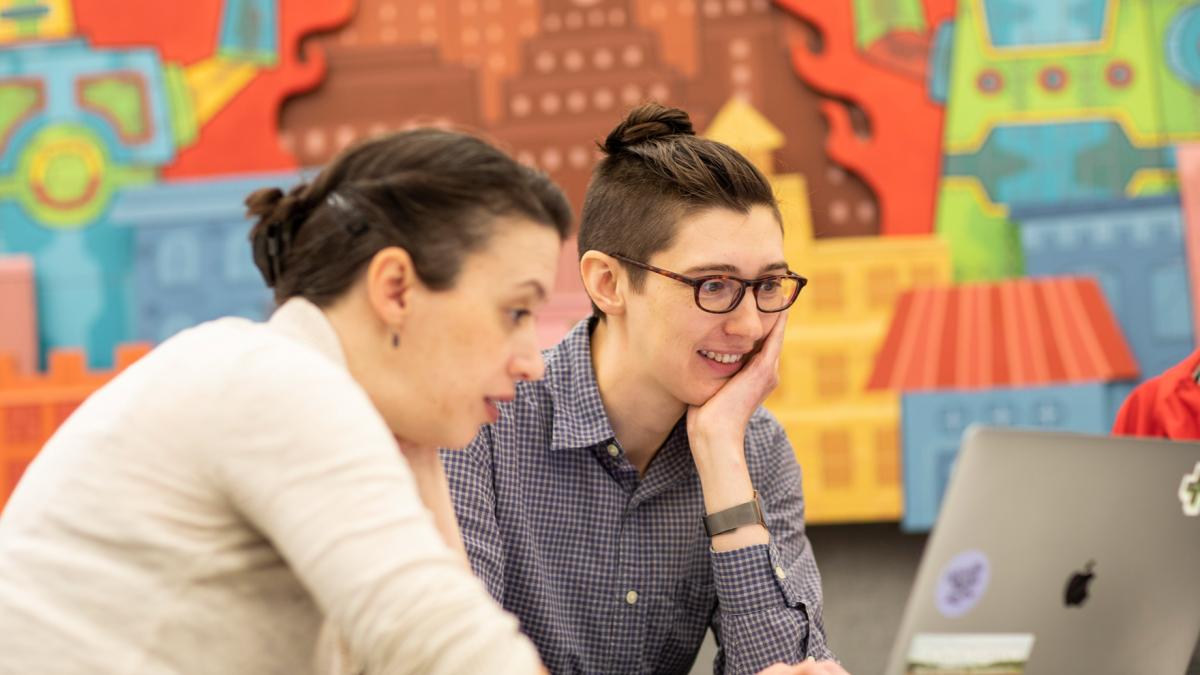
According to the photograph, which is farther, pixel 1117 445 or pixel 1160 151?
pixel 1160 151

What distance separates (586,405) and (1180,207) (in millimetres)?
1495

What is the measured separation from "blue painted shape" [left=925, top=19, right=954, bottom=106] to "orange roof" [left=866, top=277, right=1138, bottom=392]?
0.40m

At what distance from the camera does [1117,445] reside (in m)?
1.00

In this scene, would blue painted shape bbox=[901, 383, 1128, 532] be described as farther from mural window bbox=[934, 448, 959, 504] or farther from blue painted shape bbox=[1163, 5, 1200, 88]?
blue painted shape bbox=[1163, 5, 1200, 88]

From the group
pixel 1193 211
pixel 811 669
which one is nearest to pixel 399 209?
pixel 811 669

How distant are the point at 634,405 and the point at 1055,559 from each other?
2.30 feet

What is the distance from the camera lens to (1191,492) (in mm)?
1104

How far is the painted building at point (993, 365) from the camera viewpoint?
245cm

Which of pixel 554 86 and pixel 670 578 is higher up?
pixel 554 86

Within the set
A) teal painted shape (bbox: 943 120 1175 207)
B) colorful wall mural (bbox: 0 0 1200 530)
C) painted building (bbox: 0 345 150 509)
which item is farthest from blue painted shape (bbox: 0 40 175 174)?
teal painted shape (bbox: 943 120 1175 207)

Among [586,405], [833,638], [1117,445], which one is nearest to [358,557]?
[1117,445]

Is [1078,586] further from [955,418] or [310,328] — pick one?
[955,418]

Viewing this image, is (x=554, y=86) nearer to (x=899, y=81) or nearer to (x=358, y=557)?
(x=899, y=81)

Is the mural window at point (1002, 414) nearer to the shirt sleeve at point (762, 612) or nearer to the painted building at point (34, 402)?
the shirt sleeve at point (762, 612)
